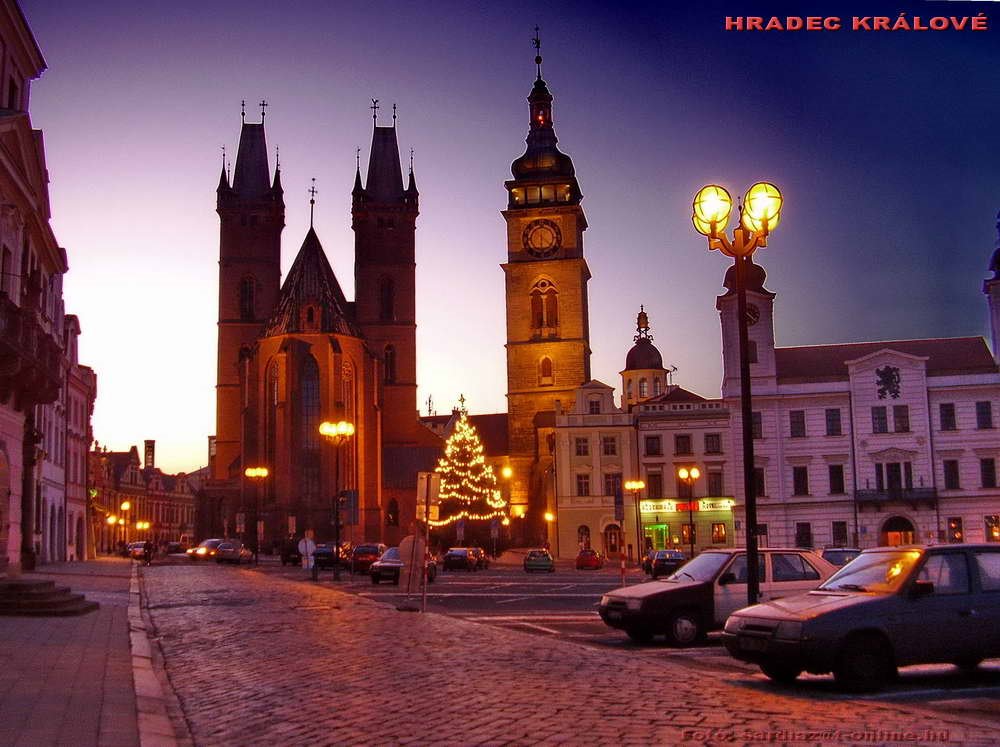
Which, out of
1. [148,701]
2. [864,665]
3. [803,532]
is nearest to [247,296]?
[803,532]

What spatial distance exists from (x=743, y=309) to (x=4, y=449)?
1624 cm

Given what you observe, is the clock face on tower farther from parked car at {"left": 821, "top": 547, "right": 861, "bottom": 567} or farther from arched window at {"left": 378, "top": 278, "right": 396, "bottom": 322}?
parked car at {"left": 821, "top": 547, "right": 861, "bottom": 567}

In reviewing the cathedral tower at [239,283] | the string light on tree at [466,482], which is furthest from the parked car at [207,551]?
the cathedral tower at [239,283]

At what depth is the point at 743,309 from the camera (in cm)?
1559

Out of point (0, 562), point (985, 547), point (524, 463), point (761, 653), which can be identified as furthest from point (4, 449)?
point (524, 463)

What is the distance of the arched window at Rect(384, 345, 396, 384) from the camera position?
9406 centimetres

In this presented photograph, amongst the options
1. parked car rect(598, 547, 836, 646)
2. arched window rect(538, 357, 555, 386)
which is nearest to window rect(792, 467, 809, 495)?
arched window rect(538, 357, 555, 386)

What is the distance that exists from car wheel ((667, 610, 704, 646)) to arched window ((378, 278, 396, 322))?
8018 centimetres

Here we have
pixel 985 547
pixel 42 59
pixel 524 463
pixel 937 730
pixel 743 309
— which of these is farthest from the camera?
pixel 524 463

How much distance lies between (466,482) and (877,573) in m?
69.5

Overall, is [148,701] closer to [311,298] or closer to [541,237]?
[311,298]

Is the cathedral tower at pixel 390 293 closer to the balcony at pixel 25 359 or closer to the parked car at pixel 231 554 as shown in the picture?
the parked car at pixel 231 554

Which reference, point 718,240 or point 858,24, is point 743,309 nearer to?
point 718,240

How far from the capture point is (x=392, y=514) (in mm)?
89438
